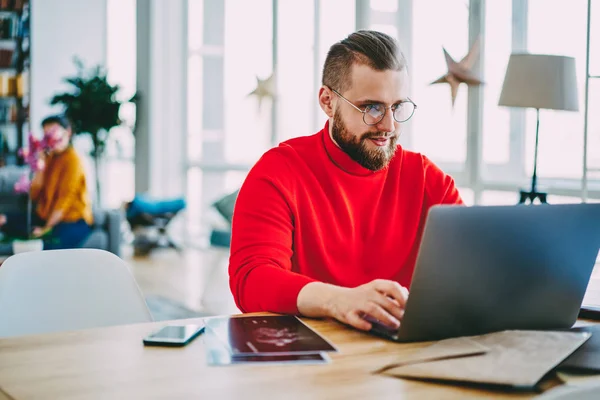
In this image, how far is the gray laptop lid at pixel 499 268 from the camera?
112cm

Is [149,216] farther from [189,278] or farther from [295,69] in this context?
[295,69]

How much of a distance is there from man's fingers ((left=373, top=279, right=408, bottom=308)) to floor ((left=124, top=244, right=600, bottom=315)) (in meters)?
3.60

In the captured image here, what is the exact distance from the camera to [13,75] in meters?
8.16

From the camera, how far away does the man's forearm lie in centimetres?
137

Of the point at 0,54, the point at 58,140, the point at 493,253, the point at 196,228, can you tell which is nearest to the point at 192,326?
the point at 493,253

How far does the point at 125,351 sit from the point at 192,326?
152 millimetres

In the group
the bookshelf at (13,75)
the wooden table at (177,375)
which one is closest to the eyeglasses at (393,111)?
the wooden table at (177,375)

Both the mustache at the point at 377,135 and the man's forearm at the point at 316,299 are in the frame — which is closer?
the man's forearm at the point at 316,299

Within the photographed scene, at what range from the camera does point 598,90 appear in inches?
167

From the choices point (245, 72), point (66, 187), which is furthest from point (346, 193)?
point (245, 72)

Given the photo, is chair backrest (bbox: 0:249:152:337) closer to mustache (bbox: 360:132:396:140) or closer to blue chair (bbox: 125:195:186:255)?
mustache (bbox: 360:132:396:140)

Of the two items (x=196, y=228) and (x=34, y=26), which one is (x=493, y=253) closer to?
(x=196, y=228)

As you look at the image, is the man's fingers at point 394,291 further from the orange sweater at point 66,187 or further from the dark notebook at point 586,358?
the orange sweater at point 66,187

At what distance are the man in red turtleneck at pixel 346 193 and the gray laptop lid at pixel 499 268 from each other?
430mm
